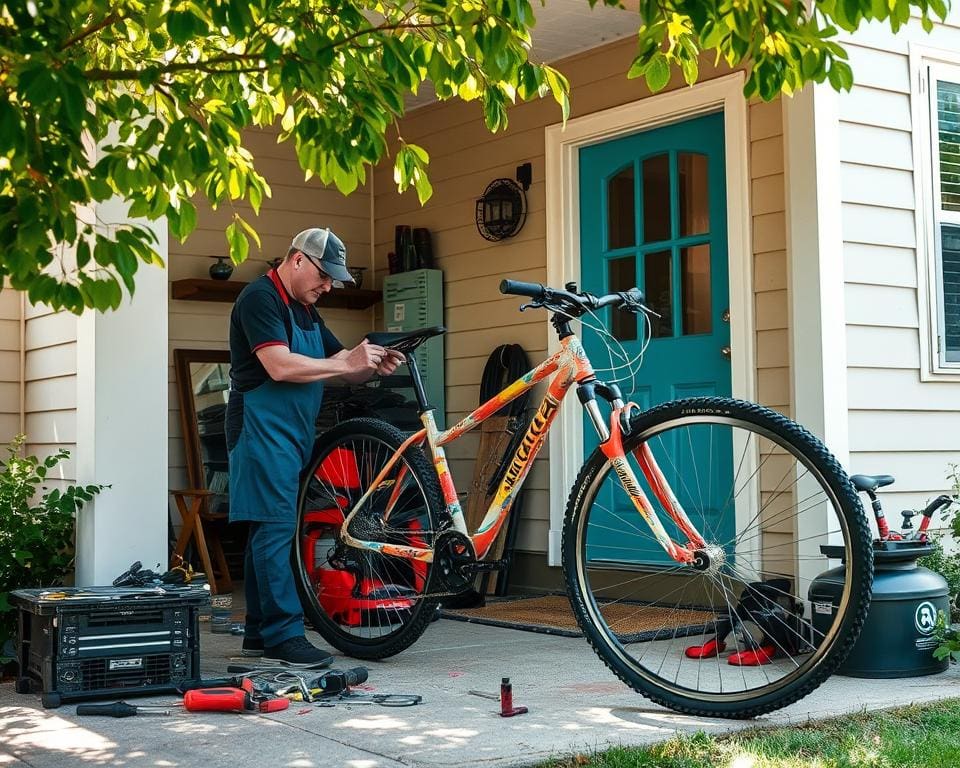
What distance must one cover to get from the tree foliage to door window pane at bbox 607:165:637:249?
2.71 meters

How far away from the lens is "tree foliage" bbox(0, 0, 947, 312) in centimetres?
228

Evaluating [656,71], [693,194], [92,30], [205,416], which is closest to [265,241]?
Answer: [205,416]

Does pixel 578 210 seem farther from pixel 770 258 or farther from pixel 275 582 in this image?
pixel 275 582

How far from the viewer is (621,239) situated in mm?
5953

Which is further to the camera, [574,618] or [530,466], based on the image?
[574,618]

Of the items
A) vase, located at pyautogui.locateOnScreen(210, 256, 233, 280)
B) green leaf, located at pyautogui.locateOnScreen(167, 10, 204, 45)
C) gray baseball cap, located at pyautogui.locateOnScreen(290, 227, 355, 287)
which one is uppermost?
vase, located at pyautogui.locateOnScreen(210, 256, 233, 280)

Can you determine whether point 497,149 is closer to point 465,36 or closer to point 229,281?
point 229,281

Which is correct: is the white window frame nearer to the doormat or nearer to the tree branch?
the doormat

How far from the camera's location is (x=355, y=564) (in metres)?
4.37

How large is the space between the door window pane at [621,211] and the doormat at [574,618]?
5.62 feet

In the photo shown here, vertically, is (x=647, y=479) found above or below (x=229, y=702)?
above

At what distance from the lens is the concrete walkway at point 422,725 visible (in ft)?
9.70

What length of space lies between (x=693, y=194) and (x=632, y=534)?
1552 millimetres

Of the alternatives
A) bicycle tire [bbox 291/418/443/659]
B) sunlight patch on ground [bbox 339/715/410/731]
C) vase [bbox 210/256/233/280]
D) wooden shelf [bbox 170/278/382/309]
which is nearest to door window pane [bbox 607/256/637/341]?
bicycle tire [bbox 291/418/443/659]
